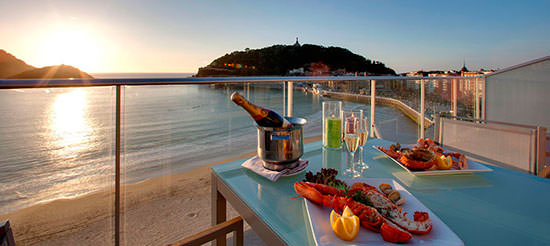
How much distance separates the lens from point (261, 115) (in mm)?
874

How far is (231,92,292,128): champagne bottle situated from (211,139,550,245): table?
0.56ft

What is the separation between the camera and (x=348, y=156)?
104cm

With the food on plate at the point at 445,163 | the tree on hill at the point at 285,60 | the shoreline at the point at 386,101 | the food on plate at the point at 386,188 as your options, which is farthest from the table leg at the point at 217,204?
the tree on hill at the point at 285,60

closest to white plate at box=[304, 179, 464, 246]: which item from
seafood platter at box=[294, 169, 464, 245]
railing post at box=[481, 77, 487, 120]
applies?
seafood platter at box=[294, 169, 464, 245]

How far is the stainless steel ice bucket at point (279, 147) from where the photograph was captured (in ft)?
2.79

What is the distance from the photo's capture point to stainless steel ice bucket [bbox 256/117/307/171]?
2.79 ft

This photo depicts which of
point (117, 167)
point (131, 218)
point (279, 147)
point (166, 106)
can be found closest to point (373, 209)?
point (279, 147)

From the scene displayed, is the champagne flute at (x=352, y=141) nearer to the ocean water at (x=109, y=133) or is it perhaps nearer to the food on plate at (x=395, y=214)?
the food on plate at (x=395, y=214)

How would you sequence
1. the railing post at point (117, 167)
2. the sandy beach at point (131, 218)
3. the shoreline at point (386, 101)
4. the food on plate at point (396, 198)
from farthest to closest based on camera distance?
the shoreline at point (386, 101) < the sandy beach at point (131, 218) < the railing post at point (117, 167) < the food on plate at point (396, 198)

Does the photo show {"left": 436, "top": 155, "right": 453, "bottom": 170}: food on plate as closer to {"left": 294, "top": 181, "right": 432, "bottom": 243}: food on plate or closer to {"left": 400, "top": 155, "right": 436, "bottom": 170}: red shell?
{"left": 400, "top": 155, "right": 436, "bottom": 170}: red shell

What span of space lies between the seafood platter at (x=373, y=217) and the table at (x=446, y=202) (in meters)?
0.03

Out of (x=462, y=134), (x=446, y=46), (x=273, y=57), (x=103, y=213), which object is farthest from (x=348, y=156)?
(x=273, y=57)

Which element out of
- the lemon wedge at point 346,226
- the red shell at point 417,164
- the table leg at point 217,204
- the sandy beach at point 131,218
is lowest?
the sandy beach at point 131,218

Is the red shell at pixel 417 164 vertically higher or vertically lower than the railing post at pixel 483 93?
lower
